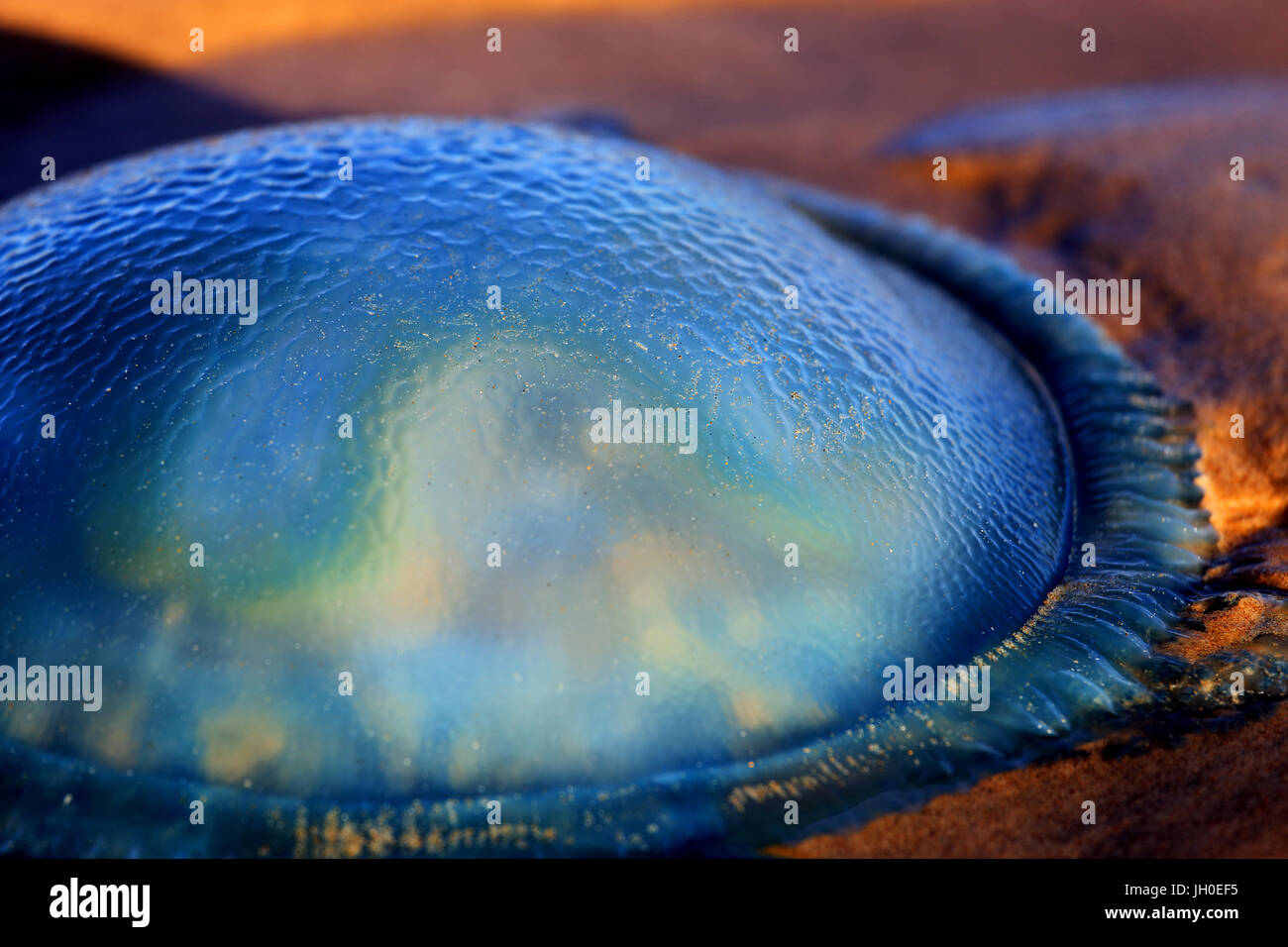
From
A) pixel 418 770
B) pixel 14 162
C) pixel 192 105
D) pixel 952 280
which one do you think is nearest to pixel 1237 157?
pixel 952 280

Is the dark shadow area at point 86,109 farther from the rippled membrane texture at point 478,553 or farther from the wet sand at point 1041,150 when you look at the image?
the rippled membrane texture at point 478,553

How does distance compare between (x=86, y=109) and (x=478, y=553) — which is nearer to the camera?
(x=478, y=553)

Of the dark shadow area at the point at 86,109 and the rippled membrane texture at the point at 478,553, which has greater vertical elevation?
the dark shadow area at the point at 86,109

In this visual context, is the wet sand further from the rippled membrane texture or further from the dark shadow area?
the rippled membrane texture

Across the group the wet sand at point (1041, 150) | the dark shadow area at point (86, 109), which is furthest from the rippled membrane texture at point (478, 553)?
the dark shadow area at point (86, 109)

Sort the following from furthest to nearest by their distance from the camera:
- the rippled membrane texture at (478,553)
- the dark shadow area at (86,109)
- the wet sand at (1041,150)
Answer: the dark shadow area at (86,109), the wet sand at (1041,150), the rippled membrane texture at (478,553)

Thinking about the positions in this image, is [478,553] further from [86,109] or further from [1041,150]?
[86,109]

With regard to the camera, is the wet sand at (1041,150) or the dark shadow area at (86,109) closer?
the wet sand at (1041,150)

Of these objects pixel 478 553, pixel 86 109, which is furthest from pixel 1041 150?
pixel 86 109

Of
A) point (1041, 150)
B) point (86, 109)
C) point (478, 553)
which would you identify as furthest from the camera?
point (86, 109)
